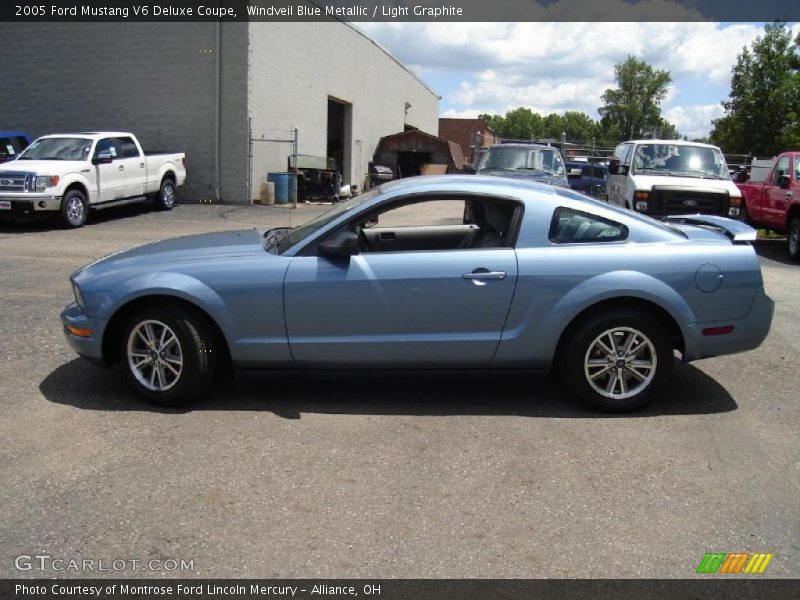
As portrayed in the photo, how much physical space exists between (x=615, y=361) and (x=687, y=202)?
361 inches

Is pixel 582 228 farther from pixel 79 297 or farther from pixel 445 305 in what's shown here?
pixel 79 297

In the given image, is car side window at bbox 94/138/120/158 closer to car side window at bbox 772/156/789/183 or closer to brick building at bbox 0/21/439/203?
brick building at bbox 0/21/439/203

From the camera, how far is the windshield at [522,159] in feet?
49.9

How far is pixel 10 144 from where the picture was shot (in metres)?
18.4

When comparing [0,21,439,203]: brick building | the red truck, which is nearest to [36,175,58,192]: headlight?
[0,21,439,203]: brick building

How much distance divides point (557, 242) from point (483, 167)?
1059 centimetres

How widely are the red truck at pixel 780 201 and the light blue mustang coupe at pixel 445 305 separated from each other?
10208mm

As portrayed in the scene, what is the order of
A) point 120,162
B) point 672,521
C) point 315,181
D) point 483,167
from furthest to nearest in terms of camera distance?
point 315,181 < point 120,162 < point 483,167 < point 672,521

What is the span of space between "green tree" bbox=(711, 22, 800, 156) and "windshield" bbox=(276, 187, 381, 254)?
131ft

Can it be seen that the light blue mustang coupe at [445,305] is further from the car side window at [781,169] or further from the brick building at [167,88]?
the brick building at [167,88]

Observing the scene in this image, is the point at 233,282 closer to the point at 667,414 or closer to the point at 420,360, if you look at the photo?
the point at 420,360

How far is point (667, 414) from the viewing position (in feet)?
16.8

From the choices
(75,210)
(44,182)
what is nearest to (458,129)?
(75,210)
